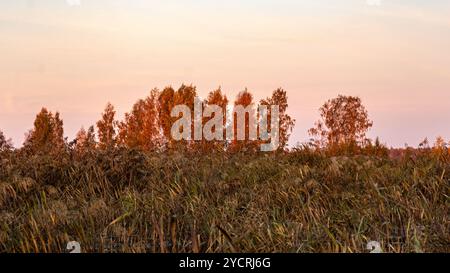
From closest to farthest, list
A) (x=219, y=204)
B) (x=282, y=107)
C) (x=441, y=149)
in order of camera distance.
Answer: (x=219, y=204)
(x=441, y=149)
(x=282, y=107)

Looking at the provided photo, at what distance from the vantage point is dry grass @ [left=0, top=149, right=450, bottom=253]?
195 inches

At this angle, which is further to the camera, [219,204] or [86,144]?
[86,144]

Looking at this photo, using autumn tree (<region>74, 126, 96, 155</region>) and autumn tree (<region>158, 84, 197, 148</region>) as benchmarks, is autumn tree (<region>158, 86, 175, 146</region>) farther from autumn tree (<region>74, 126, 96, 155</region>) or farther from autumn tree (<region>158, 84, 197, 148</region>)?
autumn tree (<region>74, 126, 96, 155</region>)

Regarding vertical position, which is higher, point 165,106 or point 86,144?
point 165,106

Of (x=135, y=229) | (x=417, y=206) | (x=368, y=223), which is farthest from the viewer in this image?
(x=417, y=206)

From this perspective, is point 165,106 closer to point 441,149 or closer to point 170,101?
point 170,101

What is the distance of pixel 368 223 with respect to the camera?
5637 mm

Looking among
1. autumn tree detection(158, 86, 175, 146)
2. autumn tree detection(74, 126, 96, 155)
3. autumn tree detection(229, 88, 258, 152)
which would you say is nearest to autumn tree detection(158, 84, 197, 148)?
autumn tree detection(158, 86, 175, 146)

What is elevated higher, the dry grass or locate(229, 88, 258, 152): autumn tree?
locate(229, 88, 258, 152): autumn tree

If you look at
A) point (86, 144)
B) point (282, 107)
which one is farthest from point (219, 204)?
point (282, 107)

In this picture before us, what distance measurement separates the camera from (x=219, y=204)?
6902mm
